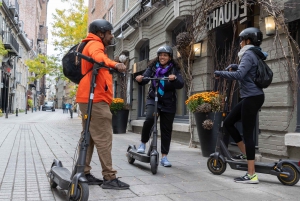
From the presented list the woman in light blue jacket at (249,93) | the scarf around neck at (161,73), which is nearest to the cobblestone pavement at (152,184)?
the woman in light blue jacket at (249,93)

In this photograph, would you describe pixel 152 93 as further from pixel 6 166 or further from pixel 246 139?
pixel 6 166

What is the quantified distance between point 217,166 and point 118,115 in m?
7.49

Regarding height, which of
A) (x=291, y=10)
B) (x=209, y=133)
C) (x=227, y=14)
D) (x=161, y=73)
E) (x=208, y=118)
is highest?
(x=227, y=14)

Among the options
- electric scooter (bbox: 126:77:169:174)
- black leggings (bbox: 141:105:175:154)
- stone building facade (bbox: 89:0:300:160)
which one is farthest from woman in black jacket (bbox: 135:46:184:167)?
stone building facade (bbox: 89:0:300:160)

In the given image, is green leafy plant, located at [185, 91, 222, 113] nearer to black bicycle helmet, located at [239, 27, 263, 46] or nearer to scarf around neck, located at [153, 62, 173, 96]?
scarf around neck, located at [153, 62, 173, 96]

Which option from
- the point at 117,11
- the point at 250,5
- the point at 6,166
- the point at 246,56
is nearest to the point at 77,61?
the point at 246,56

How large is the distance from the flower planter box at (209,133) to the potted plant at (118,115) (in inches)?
227

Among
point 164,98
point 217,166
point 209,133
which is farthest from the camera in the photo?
point 209,133

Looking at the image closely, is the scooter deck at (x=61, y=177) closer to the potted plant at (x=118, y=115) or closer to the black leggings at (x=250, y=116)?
the black leggings at (x=250, y=116)

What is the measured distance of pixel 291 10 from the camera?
5.23 meters

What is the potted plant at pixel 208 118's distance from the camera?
20.9 ft

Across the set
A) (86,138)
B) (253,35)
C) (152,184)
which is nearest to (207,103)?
(253,35)

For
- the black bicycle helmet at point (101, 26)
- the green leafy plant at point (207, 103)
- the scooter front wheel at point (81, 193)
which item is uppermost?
the black bicycle helmet at point (101, 26)

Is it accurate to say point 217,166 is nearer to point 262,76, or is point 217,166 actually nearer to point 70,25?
point 262,76
